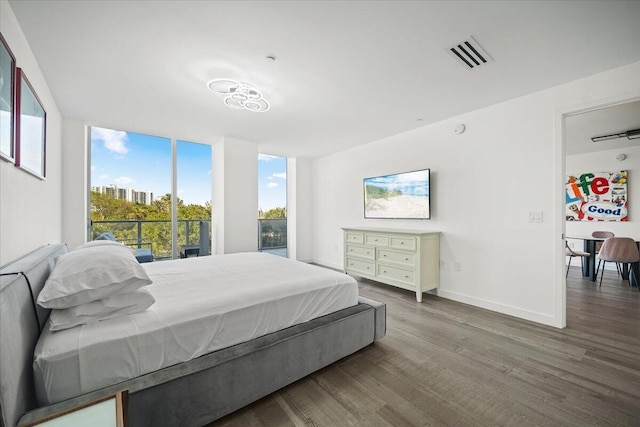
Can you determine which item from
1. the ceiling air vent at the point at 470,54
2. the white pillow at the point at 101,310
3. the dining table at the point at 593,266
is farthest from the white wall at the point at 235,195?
the dining table at the point at 593,266

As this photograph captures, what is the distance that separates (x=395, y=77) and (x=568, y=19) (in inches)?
49.5

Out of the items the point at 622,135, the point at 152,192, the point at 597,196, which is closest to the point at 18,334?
the point at 152,192

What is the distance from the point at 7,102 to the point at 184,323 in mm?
1693

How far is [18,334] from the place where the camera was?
106cm

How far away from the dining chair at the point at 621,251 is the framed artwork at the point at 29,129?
718 cm

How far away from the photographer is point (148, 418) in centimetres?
127

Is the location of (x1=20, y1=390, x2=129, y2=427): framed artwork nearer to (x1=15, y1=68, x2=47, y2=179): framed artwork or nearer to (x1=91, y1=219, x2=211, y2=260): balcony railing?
(x1=15, y1=68, x2=47, y2=179): framed artwork

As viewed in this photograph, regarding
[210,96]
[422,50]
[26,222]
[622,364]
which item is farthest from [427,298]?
[26,222]

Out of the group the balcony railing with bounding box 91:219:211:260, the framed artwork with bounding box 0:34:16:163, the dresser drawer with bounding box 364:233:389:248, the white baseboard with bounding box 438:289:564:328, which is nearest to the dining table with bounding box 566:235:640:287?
the white baseboard with bounding box 438:289:564:328

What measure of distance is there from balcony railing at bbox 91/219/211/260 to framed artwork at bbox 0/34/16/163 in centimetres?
333

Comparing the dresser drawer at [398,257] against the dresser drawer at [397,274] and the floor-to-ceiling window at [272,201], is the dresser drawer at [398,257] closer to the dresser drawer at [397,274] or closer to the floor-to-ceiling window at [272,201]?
the dresser drawer at [397,274]

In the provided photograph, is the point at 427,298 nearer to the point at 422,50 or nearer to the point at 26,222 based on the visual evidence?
the point at 422,50

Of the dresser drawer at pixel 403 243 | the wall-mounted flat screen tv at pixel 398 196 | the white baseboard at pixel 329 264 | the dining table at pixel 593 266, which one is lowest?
the white baseboard at pixel 329 264

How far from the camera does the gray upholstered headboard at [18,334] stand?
0.91 metres
